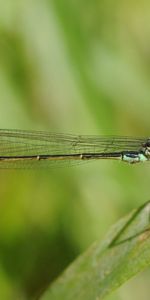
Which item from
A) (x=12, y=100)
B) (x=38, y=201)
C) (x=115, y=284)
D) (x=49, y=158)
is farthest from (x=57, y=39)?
(x=115, y=284)

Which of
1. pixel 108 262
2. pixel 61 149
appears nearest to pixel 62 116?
pixel 61 149

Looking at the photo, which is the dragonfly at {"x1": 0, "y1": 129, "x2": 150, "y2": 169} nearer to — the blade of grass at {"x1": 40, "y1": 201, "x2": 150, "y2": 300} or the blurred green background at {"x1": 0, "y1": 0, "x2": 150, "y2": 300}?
the blurred green background at {"x1": 0, "y1": 0, "x2": 150, "y2": 300}

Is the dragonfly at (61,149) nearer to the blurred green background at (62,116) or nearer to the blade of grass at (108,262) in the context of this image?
Result: the blurred green background at (62,116)

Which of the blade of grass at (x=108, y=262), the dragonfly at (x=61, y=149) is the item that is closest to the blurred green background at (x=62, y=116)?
the dragonfly at (x=61, y=149)

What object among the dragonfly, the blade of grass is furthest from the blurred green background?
the blade of grass

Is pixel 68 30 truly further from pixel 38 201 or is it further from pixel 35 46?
pixel 38 201

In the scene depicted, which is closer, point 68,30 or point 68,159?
point 68,30
